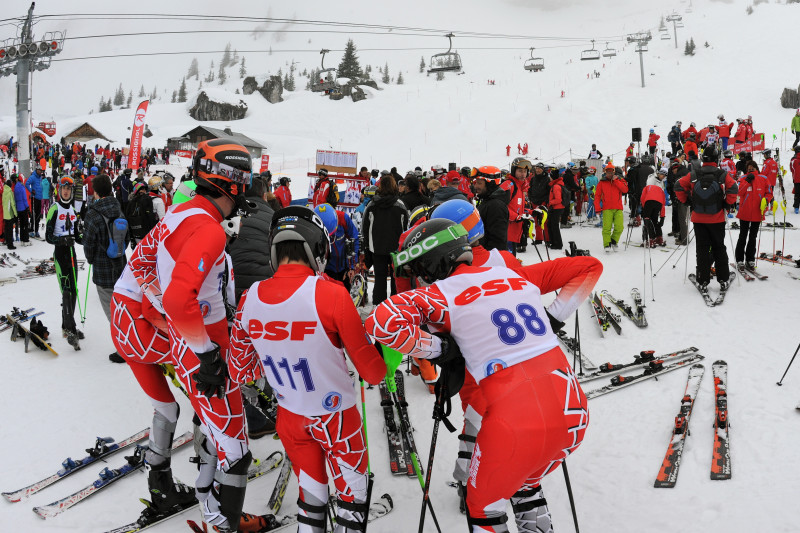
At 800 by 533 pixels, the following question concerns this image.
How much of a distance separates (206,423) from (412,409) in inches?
105

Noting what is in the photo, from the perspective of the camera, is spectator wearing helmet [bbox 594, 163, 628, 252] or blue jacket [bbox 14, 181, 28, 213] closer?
spectator wearing helmet [bbox 594, 163, 628, 252]

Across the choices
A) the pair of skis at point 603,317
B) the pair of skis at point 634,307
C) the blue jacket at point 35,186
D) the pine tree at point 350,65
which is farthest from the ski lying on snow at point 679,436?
the pine tree at point 350,65

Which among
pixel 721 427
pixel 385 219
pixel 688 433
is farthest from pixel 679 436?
pixel 385 219

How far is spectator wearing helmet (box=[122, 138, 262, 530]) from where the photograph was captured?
9.62ft

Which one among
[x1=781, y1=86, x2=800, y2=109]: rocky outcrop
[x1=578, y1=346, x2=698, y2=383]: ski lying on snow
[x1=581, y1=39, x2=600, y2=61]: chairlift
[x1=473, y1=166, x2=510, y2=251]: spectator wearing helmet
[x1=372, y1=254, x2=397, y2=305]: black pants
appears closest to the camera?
[x1=578, y1=346, x2=698, y2=383]: ski lying on snow

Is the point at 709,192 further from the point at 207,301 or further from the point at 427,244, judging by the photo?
the point at 207,301

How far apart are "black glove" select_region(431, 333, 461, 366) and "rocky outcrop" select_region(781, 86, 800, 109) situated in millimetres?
41913

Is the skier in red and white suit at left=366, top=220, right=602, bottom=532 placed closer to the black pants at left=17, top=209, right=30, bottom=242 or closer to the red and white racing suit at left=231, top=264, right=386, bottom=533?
the red and white racing suit at left=231, top=264, right=386, bottom=533

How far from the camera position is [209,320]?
347 cm

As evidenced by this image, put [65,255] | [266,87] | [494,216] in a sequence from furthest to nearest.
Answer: [266,87] → [65,255] → [494,216]

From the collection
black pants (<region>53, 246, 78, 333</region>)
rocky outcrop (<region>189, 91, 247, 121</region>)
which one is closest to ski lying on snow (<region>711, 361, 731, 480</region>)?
black pants (<region>53, 246, 78, 333</region>)

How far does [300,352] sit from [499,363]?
96 cm

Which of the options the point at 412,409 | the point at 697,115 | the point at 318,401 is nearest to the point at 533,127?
the point at 697,115

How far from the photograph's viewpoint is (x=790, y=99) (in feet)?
115
